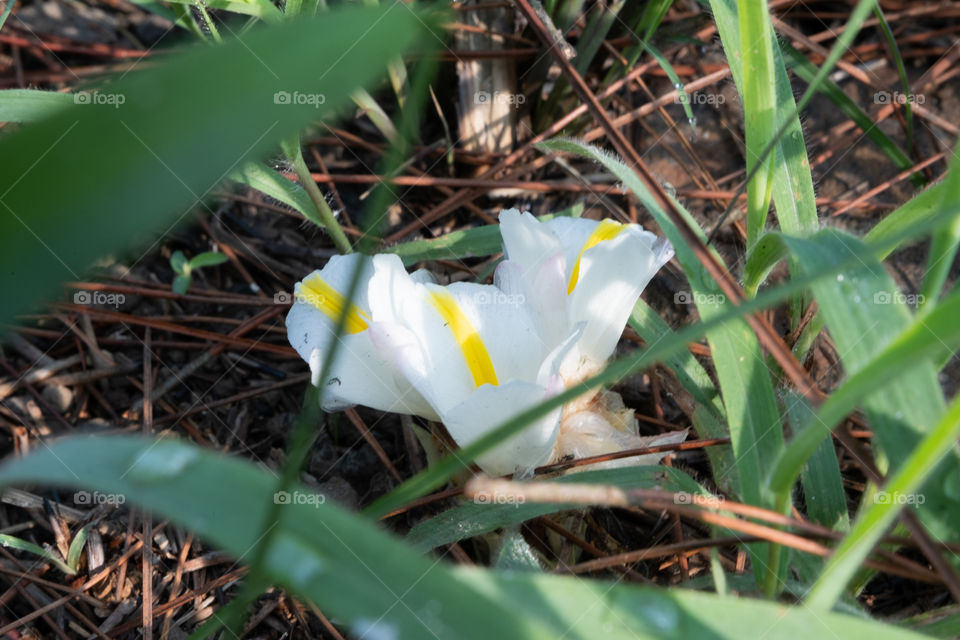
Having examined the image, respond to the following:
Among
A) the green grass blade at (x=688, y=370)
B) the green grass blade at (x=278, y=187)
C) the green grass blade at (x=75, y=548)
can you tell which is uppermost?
the green grass blade at (x=278, y=187)

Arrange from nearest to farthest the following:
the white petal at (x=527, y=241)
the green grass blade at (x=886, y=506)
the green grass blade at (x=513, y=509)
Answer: the green grass blade at (x=886, y=506), the green grass blade at (x=513, y=509), the white petal at (x=527, y=241)

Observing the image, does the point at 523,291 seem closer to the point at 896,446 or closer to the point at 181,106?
the point at 896,446

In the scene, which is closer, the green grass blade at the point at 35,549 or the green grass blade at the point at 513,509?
the green grass blade at the point at 513,509

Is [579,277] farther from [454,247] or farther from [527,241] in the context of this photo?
[454,247]

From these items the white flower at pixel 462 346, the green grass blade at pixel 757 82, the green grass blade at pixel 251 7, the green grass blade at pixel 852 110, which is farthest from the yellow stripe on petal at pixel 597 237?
the green grass blade at pixel 852 110

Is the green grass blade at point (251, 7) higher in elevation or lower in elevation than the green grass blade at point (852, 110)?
higher

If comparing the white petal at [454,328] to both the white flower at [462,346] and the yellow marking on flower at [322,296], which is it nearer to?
the white flower at [462,346]

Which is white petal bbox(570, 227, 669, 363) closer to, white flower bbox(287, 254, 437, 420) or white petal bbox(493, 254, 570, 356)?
white petal bbox(493, 254, 570, 356)

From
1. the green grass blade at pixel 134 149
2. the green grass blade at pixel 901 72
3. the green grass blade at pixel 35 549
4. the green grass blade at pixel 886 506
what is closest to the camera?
the green grass blade at pixel 134 149
